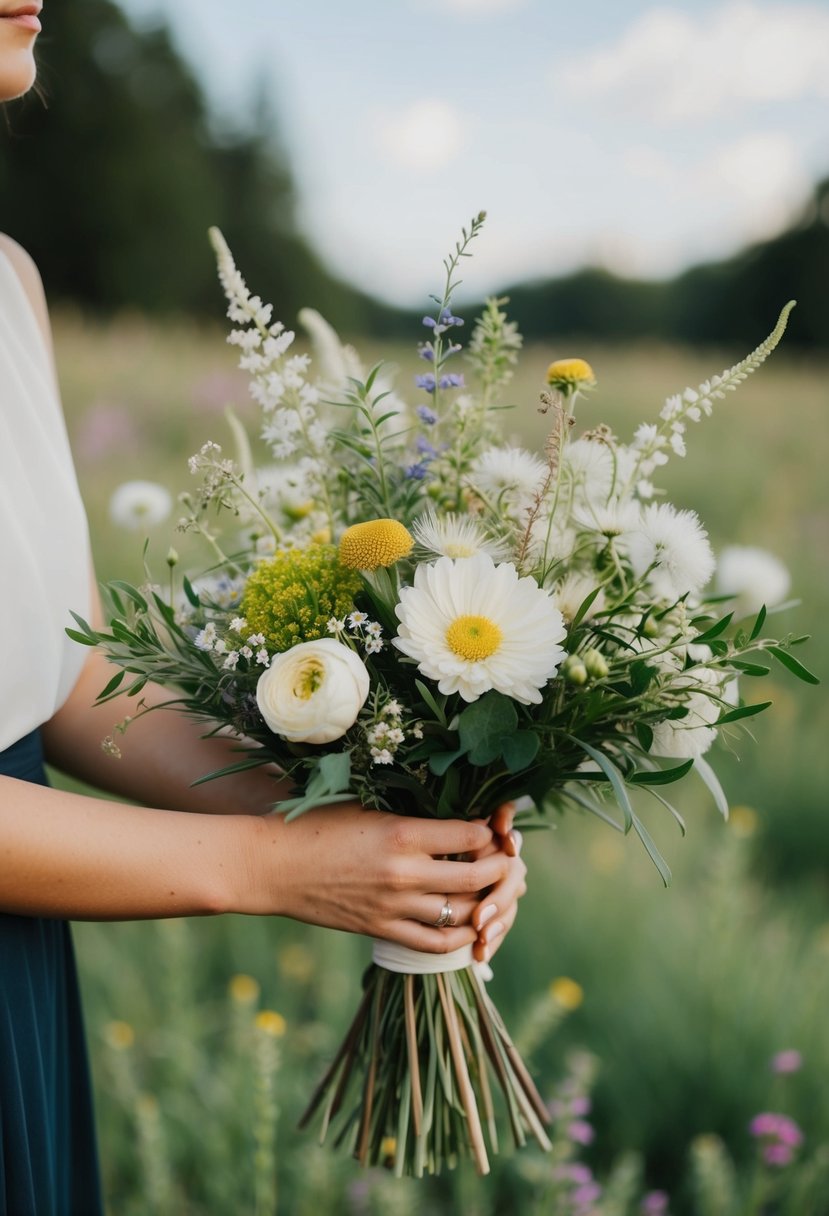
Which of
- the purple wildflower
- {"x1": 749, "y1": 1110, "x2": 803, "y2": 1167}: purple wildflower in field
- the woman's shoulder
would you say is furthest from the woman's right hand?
{"x1": 749, "y1": 1110, "x2": 803, "y2": 1167}: purple wildflower in field

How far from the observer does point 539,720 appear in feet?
3.46

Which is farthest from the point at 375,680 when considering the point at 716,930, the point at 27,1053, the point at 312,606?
the point at 716,930

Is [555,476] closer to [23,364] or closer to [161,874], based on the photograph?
[161,874]

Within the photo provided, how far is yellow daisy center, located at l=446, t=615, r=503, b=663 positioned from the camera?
960 mm

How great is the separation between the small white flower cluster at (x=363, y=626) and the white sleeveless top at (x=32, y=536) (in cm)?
35

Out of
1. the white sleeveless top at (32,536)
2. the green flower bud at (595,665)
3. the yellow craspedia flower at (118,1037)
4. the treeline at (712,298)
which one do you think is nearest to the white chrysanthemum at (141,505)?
the white sleeveless top at (32,536)

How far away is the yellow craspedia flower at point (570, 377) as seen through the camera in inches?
43.6

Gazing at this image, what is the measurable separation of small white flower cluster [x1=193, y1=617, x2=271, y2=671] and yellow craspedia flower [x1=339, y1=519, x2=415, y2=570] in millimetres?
123

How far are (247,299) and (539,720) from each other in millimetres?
558

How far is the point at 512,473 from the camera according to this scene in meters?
1.12

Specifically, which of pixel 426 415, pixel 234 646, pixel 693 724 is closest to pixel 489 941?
pixel 693 724

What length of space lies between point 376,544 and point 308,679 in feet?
0.49

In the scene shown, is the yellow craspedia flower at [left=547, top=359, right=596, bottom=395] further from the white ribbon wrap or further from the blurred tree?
the blurred tree

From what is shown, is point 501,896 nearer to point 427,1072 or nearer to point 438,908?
point 438,908
